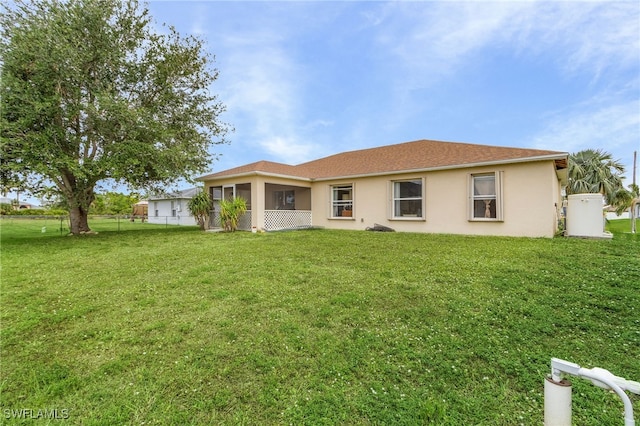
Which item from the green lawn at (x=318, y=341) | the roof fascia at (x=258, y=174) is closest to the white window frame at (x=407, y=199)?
the roof fascia at (x=258, y=174)

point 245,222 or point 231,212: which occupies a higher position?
point 231,212

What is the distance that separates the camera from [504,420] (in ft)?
6.79

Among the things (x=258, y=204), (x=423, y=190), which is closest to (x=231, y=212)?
(x=258, y=204)

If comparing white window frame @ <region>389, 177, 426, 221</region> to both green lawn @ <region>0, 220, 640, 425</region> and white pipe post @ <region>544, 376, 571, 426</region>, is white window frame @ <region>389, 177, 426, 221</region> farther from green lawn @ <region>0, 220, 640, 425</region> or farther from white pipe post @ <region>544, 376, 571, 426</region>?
white pipe post @ <region>544, 376, 571, 426</region>

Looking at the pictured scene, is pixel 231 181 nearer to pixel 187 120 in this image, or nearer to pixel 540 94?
pixel 187 120

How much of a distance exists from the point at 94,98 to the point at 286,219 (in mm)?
8920

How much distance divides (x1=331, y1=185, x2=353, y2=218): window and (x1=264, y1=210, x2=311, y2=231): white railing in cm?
149

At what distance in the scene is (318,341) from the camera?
3020 millimetres

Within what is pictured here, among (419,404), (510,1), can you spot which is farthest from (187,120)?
(419,404)

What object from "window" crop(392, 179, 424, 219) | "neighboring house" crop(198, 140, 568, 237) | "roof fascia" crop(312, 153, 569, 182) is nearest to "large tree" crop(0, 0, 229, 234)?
"neighboring house" crop(198, 140, 568, 237)

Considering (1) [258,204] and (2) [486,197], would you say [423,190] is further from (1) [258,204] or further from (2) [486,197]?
(1) [258,204]

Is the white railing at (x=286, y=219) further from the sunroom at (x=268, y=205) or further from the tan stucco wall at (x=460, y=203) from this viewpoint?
the tan stucco wall at (x=460, y=203)

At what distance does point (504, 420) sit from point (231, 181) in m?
13.6

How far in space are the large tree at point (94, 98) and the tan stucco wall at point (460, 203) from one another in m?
7.47
